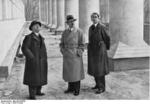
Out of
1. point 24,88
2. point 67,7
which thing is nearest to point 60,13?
point 67,7

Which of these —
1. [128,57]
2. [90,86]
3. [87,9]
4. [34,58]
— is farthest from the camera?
[87,9]

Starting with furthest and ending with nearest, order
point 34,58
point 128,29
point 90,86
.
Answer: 1. point 128,29
2. point 90,86
3. point 34,58

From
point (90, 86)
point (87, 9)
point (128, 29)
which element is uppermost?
point (87, 9)

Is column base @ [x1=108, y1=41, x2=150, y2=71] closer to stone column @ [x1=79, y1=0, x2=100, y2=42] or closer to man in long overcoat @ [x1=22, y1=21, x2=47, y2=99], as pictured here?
man in long overcoat @ [x1=22, y1=21, x2=47, y2=99]

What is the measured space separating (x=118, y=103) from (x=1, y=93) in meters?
3.11

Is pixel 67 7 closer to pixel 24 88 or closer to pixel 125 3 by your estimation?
pixel 125 3

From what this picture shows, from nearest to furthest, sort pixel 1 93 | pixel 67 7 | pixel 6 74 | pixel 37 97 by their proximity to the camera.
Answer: pixel 37 97 < pixel 1 93 < pixel 6 74 < pixel 67 7

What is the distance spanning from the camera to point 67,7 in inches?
762

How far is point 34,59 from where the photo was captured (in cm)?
589

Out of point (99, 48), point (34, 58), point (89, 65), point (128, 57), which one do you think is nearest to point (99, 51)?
point (99, 48)

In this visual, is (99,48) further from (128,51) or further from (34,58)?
(128,51)

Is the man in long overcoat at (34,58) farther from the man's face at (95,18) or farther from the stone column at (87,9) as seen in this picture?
the stone column at (87,9)

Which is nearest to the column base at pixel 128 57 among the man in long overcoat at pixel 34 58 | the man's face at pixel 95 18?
the man's face at pixel 95 18

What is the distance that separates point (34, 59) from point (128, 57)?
4046 millimetres
